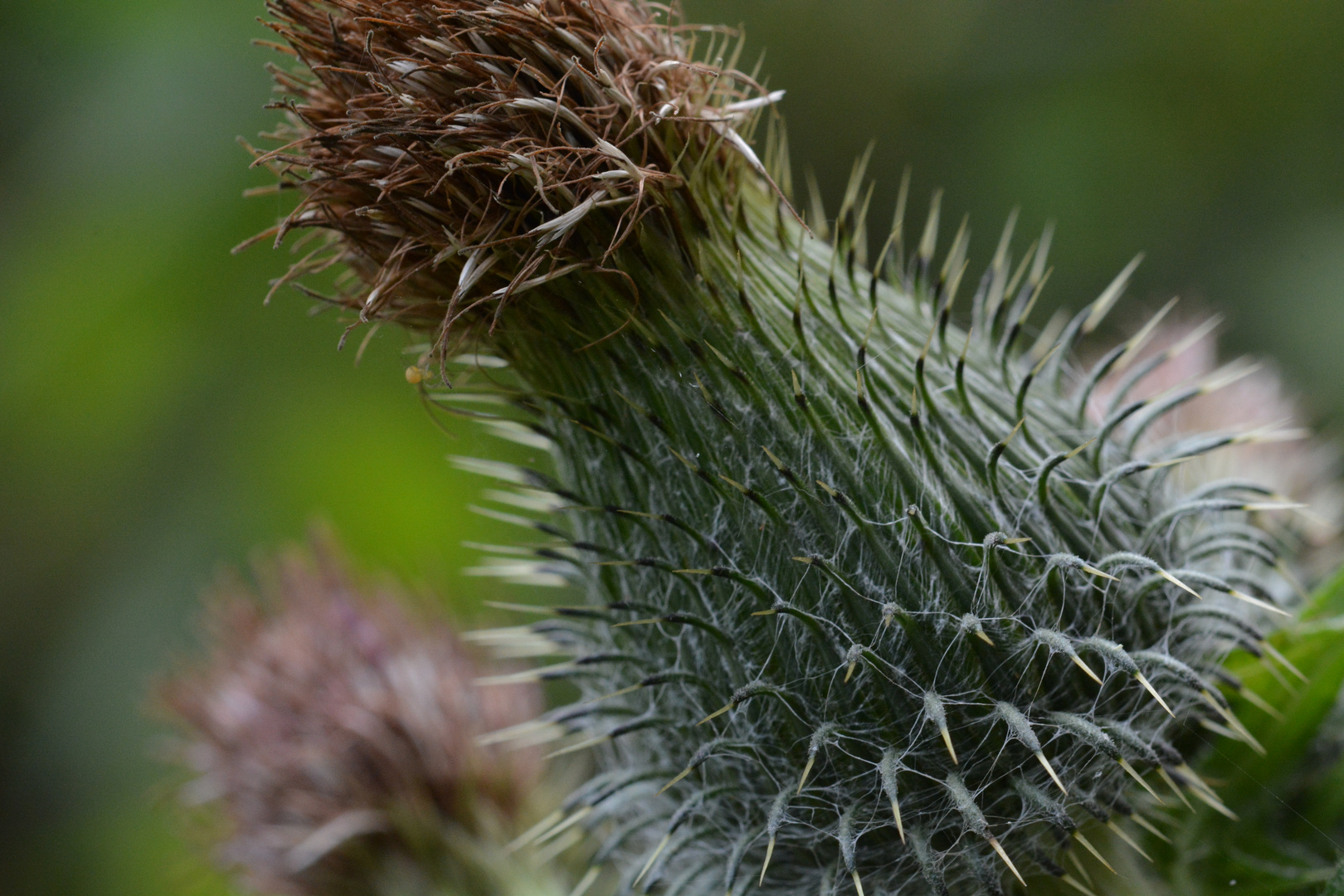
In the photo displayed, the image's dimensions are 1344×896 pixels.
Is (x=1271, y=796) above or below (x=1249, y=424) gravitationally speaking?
below

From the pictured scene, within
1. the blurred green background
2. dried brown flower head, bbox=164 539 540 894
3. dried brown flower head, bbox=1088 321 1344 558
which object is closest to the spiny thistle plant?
dried brown flower head, bbox=1088 321 1344 558

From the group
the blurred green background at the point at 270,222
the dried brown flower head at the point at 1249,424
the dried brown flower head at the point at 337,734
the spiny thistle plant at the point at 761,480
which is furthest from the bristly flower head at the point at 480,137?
the blurred green background at the point at 270,222

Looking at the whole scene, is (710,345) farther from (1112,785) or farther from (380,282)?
(1112,785)

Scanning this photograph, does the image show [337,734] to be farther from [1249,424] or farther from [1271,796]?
[1249,424]

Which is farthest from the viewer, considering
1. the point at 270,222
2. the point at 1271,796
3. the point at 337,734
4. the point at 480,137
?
the point at 270,222

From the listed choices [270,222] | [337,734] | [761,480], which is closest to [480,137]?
[761,480]
